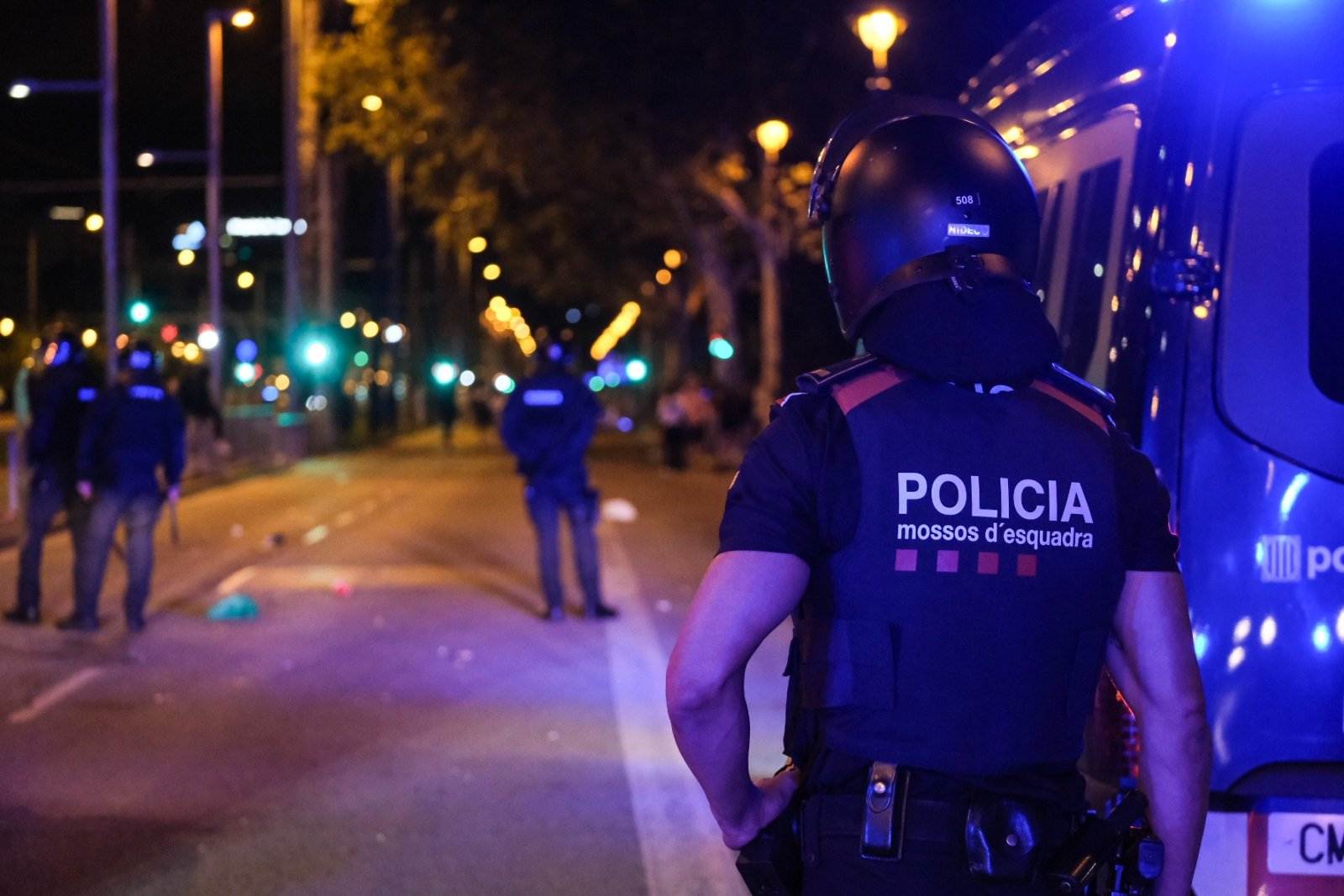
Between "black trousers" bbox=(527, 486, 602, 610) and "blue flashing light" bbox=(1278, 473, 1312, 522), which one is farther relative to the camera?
"black trousers" bbox=(527, 486, 602, 610)

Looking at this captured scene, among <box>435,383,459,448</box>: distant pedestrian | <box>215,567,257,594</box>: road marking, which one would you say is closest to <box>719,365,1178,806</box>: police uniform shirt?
<box>215,567,257,594</box>: road marking

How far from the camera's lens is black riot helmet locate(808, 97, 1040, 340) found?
256cm

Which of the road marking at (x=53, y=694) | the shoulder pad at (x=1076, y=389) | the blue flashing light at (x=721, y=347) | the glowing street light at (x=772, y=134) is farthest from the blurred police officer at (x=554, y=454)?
the blue flashing light at (x=721, y=347)

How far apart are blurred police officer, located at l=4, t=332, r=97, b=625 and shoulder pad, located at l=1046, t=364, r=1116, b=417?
31.2ft

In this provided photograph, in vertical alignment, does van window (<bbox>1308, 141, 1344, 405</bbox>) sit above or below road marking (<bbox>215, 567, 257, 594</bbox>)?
above

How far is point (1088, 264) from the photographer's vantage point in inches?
175

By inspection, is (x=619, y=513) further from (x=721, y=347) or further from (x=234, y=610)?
(x=721, y=347)

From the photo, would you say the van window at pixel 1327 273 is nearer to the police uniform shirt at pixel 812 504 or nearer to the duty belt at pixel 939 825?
the police uniform shirt at pixel 812 504

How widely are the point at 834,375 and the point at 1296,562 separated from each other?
64.6 inches

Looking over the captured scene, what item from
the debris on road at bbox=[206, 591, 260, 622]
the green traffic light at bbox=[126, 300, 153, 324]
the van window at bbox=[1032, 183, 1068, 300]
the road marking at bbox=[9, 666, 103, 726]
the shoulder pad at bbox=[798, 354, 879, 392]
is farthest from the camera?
the green traffic light at bbox=[126, 300, 153, 324]

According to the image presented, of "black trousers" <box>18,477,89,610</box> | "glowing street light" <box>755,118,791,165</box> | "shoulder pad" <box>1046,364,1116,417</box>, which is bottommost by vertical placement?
"black trousers" <box>18,477,89,610</box>

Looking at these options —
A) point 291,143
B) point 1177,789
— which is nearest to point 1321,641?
point 1177,789

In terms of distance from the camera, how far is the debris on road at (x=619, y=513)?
21.8 metres

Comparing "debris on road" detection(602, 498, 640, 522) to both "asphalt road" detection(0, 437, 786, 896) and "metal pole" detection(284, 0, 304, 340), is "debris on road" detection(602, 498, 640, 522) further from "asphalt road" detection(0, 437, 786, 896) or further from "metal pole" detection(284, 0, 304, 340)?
"metal pole" detection(284, 0, 304, 340)
